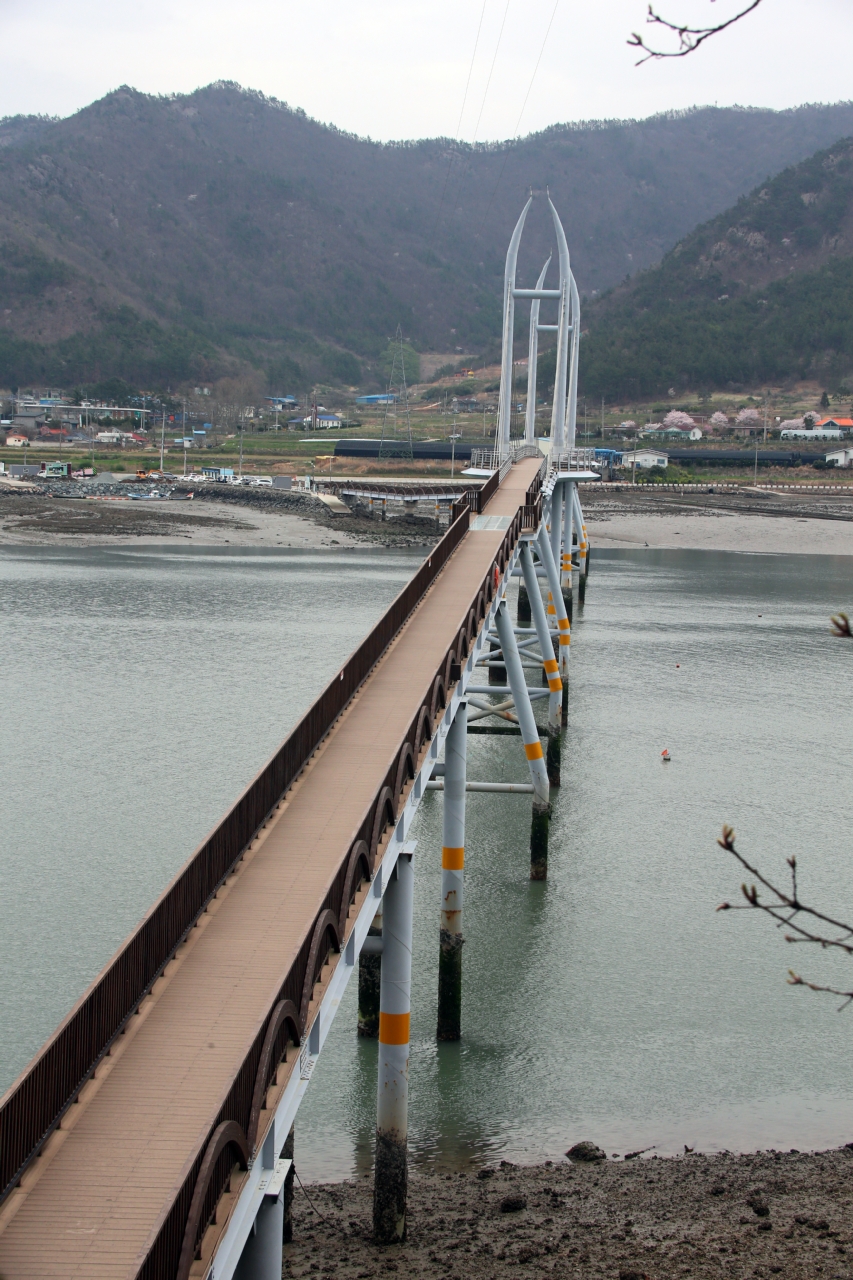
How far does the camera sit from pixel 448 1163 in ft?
52.0

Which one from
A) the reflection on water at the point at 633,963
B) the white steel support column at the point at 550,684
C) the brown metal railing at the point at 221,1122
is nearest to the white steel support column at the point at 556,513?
the reflection on water at the point at 633,963

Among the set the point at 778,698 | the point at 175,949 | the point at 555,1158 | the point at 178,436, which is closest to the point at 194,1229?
the point at 175,949

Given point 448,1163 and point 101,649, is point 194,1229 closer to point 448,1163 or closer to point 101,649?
point 448,1163

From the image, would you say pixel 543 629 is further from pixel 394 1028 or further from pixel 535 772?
pixel 394 1028

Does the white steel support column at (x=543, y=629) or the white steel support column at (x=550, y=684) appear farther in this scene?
the white steel support column at (x=550, y=684)

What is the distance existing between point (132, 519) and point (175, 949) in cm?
9135

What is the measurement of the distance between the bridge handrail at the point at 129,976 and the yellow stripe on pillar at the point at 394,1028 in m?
2.65

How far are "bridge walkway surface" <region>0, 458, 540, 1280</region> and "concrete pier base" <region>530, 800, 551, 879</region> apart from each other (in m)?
10.3

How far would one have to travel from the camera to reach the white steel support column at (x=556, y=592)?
36188mm

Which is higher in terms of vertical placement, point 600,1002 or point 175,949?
point 175,949

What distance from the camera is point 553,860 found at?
27.7 m

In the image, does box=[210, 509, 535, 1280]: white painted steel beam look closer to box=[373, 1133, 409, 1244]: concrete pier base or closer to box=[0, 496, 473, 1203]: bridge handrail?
box=[0, 496, 473, 1203]: bridge handrail

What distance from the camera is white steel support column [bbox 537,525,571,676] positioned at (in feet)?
119

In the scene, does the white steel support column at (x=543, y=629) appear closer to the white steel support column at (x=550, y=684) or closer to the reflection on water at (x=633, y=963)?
the white steel support column at (x=550, y=684)
